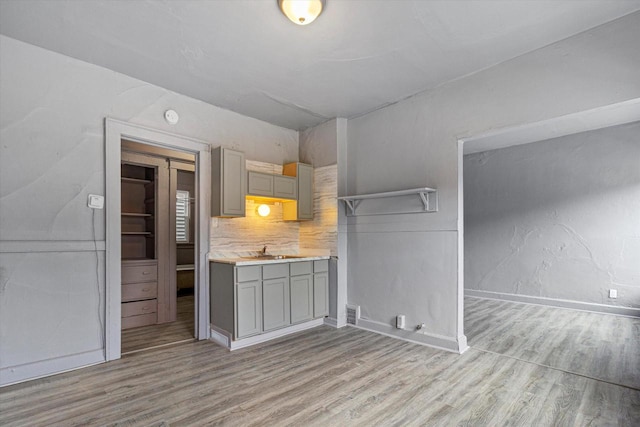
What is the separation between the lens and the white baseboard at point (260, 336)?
10.8 feet

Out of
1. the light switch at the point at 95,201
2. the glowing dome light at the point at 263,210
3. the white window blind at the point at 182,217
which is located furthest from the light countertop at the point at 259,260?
the white window blind at the point at 182,217

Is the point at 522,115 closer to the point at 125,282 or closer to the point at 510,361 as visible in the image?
the point at 510,361

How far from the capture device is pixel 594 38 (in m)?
2.43

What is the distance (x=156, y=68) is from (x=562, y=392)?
13.7 ft

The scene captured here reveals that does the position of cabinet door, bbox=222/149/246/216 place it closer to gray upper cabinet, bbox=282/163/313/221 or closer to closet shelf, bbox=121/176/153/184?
gray upper cabinet, bbox=282/163/313/221

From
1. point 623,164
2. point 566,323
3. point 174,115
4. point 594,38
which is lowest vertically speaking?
point 566,323

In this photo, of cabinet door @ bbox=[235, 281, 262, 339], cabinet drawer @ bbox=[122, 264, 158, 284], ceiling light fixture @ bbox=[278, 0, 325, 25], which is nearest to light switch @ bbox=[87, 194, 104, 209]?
cabinet drawer @ bbox=[122, 264, 158, 284]

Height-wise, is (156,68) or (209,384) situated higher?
(156,68)

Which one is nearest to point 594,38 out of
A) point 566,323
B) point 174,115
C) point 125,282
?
point 566,323

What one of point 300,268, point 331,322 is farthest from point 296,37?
point 331,322

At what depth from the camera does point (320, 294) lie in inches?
157

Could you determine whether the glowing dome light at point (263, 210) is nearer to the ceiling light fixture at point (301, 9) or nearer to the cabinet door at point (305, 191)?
the cabinet door at point (305, 191)

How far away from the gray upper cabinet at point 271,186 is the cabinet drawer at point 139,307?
1944 millimetres

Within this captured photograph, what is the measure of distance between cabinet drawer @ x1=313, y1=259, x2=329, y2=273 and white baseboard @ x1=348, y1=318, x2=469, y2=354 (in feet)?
2.44
